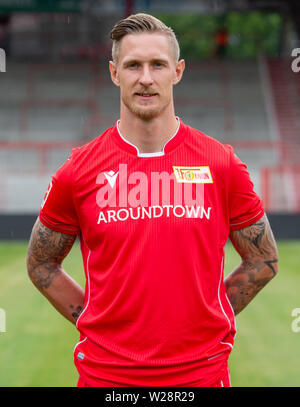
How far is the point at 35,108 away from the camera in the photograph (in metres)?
24.9

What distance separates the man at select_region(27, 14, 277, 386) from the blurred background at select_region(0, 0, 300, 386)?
124 inches

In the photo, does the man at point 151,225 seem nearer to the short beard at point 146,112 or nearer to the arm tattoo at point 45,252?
the short beard at point 146,112

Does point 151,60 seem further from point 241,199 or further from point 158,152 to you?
point 241,199

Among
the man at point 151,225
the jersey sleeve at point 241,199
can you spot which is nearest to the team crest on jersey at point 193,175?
the man at point 151,225

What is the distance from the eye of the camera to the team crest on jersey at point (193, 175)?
2.55 meters

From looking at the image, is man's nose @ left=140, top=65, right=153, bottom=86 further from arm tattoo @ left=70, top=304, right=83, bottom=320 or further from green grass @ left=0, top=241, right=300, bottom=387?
green grass @ left=0, top=241, right=300, bottom=387

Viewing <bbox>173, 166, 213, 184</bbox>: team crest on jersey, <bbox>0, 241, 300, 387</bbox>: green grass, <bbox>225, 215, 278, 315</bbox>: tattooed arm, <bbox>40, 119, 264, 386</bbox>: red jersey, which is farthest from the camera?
<bbox>0, 241, 300, 387</bbox>: green grass

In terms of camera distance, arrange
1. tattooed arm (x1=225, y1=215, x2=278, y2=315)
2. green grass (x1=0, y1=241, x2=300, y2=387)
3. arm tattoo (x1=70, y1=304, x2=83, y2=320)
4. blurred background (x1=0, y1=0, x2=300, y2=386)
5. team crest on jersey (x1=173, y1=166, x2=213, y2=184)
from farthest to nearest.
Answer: blurred background (x1=0, y1=0, x2=300, y2=386) < green grass (x1=0, y1=241, x2=300, y2=387) < arm tattoo (x1=70, y1=304, x2=83, y2=320) < tattooed arm (x1=225, y1=215, x2=278, y2=315) < team crest on jersey (x1=173, y1=166, x2=213, y2=184)

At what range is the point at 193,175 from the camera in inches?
101

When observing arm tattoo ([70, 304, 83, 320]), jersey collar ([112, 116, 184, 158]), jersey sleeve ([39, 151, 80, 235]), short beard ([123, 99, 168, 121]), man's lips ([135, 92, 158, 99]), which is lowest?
arm tattoo ([70, 304, 83, 320])

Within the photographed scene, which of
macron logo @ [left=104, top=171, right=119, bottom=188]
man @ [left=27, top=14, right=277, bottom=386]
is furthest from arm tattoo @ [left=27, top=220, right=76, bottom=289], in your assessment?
macron logo @ [left=104, top=171, right=119, bottom=188]

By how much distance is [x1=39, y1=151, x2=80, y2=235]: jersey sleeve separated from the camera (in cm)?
262

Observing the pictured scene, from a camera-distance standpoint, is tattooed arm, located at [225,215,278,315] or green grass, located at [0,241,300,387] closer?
tattooed arm, located at [225,215,278,315]
